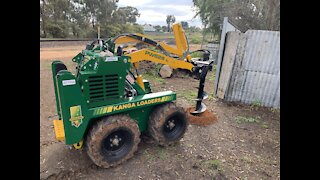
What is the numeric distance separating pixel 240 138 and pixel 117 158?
8.34 ft

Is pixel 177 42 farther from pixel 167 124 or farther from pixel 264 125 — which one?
pixel 264 125

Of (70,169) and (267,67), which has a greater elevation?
(267,67)

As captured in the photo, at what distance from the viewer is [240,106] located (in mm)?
6207

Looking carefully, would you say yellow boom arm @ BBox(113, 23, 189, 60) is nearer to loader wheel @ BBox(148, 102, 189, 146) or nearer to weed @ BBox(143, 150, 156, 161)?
loader wheel @ BBox(148, 102, 189, 146)

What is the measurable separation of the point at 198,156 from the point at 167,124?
750 mm

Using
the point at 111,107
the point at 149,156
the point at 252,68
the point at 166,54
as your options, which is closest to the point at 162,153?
the point at 149,156

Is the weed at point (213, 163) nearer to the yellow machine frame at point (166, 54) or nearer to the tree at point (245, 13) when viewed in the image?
the yellow machine frame at point (166, 54)

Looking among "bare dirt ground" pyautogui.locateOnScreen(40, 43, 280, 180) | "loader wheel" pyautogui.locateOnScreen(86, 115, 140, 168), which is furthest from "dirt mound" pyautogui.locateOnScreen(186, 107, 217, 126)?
"loader wheel" pyautogui.locateOnScreen(86, 115, 140, 168)

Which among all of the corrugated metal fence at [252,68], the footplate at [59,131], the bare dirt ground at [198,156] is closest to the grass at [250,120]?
the bare dirt ground at [198,156]

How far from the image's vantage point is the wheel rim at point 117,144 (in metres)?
3.28

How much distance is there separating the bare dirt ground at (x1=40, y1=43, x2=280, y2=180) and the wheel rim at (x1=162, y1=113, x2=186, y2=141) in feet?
0.74

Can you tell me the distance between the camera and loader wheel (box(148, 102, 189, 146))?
Answer: 3.72m
